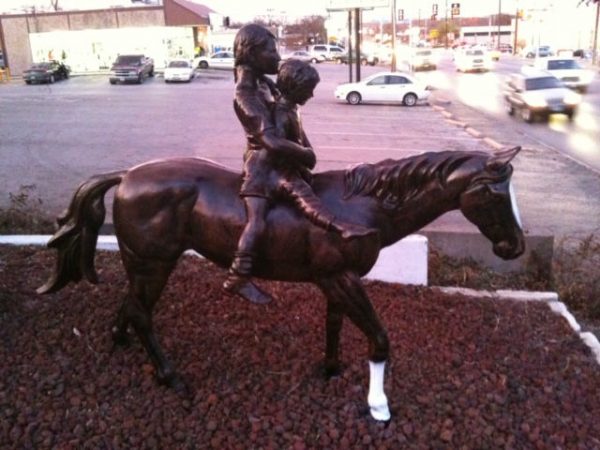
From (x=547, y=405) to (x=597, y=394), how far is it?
435 millimetres

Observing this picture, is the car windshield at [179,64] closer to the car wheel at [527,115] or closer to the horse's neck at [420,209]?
the car wheel at [527,115]


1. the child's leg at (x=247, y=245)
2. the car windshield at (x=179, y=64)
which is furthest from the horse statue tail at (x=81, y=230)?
the car windshield at (x=179, y=64)

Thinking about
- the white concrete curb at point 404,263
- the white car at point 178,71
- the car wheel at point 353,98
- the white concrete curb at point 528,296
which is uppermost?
the white car at point 178,71

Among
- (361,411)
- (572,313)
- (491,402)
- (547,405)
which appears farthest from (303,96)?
(572,313)

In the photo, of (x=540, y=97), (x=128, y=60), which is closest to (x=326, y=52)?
(x=128, y=60)

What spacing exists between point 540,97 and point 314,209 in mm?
Answer: 19985

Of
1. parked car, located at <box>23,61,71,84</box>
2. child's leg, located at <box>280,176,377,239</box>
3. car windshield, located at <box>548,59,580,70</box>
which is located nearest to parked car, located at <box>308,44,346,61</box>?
parked car, located at <box>23,61,71,84</box>

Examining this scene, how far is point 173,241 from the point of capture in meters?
3.48

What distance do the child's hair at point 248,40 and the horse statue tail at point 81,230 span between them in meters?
1.05

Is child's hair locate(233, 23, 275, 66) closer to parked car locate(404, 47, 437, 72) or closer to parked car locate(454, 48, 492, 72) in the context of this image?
parked car locate(454, 48, 492, 72)

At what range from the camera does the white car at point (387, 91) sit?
26.2 meters

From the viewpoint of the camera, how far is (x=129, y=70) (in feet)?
124

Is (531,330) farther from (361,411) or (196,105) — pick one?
(196,105)

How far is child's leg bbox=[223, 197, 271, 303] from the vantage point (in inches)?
124
